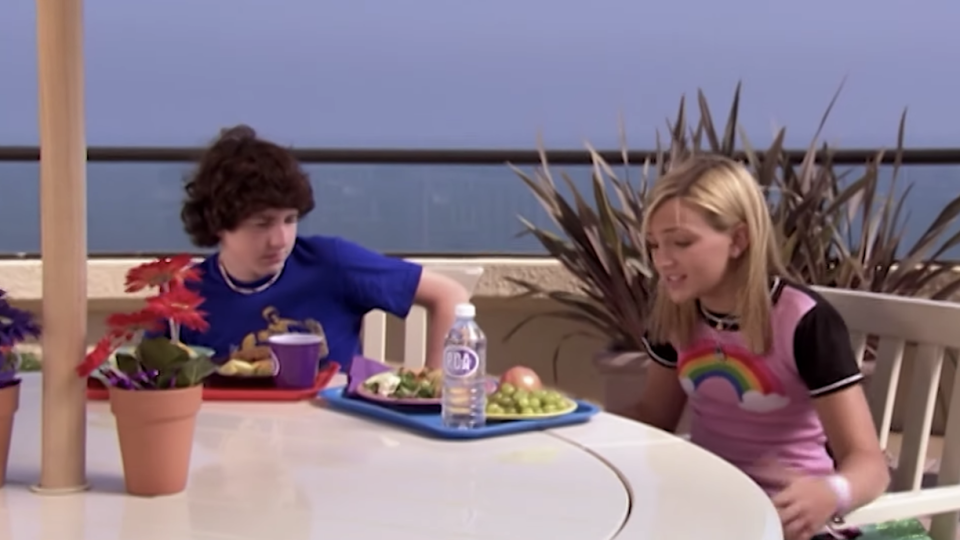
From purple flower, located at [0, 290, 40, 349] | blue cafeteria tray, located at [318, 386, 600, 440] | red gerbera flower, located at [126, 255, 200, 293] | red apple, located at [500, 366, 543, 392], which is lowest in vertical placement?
blue cafeteria tray, located at [318, 386, 600, 440]

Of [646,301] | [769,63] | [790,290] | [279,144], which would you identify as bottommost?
[646,301]

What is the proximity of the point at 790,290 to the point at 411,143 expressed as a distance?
2.45 m

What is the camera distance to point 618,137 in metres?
3.69

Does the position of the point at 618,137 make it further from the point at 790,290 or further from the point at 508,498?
the point at 508,498

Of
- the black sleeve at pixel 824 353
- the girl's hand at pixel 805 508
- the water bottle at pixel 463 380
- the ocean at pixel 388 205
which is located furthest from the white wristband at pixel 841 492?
the ocean at pixel 388 205

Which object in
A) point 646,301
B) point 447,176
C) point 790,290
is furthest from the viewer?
point 447,176

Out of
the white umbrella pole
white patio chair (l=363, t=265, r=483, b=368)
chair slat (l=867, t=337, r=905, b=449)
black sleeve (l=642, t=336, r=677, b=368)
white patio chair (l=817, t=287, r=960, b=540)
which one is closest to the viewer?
the white umbrella pole

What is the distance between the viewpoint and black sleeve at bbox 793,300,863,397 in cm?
165

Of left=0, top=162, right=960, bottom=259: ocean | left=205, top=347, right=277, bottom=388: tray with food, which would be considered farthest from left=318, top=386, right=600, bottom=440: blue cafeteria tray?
left=0, top=162, right=960, bottom=259: ocean

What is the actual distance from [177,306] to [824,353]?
3.30 feet

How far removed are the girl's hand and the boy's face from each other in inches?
44.3

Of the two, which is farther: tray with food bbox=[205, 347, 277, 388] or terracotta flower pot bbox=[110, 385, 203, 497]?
tray with food bbox=[205, 347, 277, 388]

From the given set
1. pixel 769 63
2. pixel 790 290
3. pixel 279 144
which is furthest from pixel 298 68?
pixel 790 290

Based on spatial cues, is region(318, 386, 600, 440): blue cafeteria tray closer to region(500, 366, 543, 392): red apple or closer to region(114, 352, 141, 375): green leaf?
region(500, 366, 543, 392): red apple
